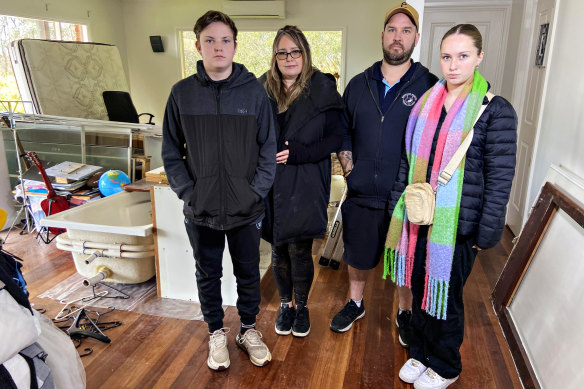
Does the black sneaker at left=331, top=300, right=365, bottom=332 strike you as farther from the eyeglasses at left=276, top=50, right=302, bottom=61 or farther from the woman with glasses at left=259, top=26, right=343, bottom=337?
the eyeglasses at left=276, top=50, right=302, bottom=61

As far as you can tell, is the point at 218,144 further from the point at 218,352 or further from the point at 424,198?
the point at 218,352

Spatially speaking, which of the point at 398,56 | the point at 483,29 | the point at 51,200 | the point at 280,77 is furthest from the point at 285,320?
the point at 483,29

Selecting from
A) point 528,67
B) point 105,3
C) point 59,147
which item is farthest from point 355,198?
point 105,3

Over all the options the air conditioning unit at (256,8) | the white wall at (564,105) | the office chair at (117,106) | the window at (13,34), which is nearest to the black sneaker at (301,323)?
the white wall at (564,105)

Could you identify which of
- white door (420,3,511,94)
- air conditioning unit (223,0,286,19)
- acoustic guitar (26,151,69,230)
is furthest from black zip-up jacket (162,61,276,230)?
air conditioning unit (223,0,286,19)

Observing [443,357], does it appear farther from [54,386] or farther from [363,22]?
[363,22]

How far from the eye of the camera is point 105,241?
243 cm

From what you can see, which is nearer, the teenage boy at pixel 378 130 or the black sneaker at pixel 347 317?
the teenage boy at pixel 378 130

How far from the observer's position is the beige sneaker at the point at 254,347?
183 centimetres

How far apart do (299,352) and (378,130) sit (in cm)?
109

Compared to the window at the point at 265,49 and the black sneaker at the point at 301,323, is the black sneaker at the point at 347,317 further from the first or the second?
the window at the point at 265,49

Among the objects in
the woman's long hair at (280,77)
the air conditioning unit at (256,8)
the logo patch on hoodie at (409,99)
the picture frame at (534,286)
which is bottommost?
the picture frame at (534,286)

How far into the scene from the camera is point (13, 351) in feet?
3.13

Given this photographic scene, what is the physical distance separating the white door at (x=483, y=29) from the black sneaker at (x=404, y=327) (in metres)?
3.23
